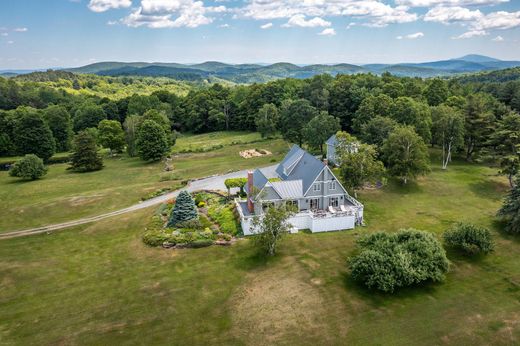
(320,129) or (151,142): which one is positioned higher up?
(320,129)

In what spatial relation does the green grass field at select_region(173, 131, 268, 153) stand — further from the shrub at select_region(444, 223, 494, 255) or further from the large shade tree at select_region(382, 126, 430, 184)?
the shrub at select_region(444, 223, 494, 255)

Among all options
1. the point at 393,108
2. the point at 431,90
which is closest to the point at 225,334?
the point at 393,108

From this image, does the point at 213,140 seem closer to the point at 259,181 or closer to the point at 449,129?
the point at 259,181

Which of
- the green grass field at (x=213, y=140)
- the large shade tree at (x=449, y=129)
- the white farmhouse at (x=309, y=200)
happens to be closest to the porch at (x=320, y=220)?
the white farmhouse at (x=309, y=200)

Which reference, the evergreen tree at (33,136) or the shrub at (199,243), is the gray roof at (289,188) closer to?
the shrub at (199,243)

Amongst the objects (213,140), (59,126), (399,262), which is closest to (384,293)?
(399,262)

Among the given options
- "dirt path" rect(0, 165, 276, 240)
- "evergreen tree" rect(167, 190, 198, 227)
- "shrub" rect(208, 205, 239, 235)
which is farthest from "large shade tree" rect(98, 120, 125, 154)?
"evergreen tree" rect(167, 190, 198, 227)
